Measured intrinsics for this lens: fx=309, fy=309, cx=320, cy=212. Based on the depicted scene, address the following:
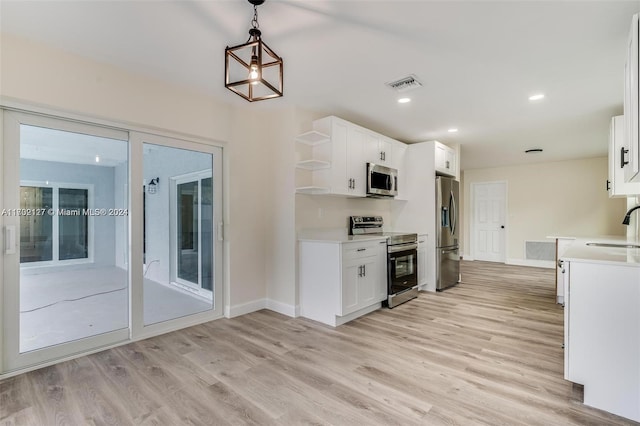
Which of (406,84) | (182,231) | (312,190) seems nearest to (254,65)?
(406,84)

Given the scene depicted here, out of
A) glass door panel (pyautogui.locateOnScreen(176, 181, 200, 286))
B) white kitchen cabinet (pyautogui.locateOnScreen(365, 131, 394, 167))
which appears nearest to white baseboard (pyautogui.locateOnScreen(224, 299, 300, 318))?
glass door panel (pyautogui.locateOnScreen(176, 181, 200, 286))

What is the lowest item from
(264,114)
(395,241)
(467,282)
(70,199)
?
(467,282)

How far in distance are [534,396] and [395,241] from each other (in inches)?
90.8

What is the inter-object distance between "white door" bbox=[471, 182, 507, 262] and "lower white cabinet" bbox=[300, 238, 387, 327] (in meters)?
5.42

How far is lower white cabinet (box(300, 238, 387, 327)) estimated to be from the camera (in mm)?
3377

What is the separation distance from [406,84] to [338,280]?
7.02 feet

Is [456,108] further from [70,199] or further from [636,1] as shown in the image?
[70,199]

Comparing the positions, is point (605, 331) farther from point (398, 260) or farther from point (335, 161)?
point (335, 161)

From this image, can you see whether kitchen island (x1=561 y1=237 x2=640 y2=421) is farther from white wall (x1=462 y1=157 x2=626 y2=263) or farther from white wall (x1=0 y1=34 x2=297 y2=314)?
white wall (x1=462 y1=157 x2=626 y2=263)

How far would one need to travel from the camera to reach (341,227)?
4.38 m

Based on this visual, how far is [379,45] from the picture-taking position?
2.40 m

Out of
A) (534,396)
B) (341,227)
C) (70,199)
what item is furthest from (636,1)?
(70,199)

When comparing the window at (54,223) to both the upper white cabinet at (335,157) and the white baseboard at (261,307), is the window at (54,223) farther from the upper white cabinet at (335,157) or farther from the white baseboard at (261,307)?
the upper white cabinet at (335,157)

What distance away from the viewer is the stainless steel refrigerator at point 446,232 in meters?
4.89
